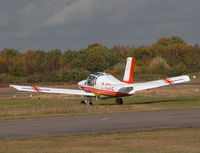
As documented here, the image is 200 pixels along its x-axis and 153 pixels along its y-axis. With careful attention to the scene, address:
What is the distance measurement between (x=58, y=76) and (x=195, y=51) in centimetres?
5404

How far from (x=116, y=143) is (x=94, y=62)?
104346 mm

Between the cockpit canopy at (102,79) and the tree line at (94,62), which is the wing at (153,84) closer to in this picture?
the cockpit canopy at (102,79)

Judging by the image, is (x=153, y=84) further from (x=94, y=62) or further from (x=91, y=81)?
(x=94, y=62)

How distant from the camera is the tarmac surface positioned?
2322 centimetres

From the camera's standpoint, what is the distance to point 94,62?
123 metres

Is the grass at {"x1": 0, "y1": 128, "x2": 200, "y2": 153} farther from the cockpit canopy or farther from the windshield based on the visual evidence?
the windshield

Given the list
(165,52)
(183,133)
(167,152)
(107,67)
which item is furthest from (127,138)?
(165,52)

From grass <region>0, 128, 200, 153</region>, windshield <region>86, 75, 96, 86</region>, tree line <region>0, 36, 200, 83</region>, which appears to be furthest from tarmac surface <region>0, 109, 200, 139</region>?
tree line <region>0, 36, 200, 83</region>

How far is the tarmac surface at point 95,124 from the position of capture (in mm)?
23219

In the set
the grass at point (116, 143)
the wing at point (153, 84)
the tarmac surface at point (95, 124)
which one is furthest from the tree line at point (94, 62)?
the grass at point (116, 143)

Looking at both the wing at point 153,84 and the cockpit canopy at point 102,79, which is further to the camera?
the cockpit canopy at point 102,79

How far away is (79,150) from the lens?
17344 mm

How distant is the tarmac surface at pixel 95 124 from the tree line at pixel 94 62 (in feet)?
211

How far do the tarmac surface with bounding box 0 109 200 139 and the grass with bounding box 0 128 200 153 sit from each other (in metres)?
1.55
